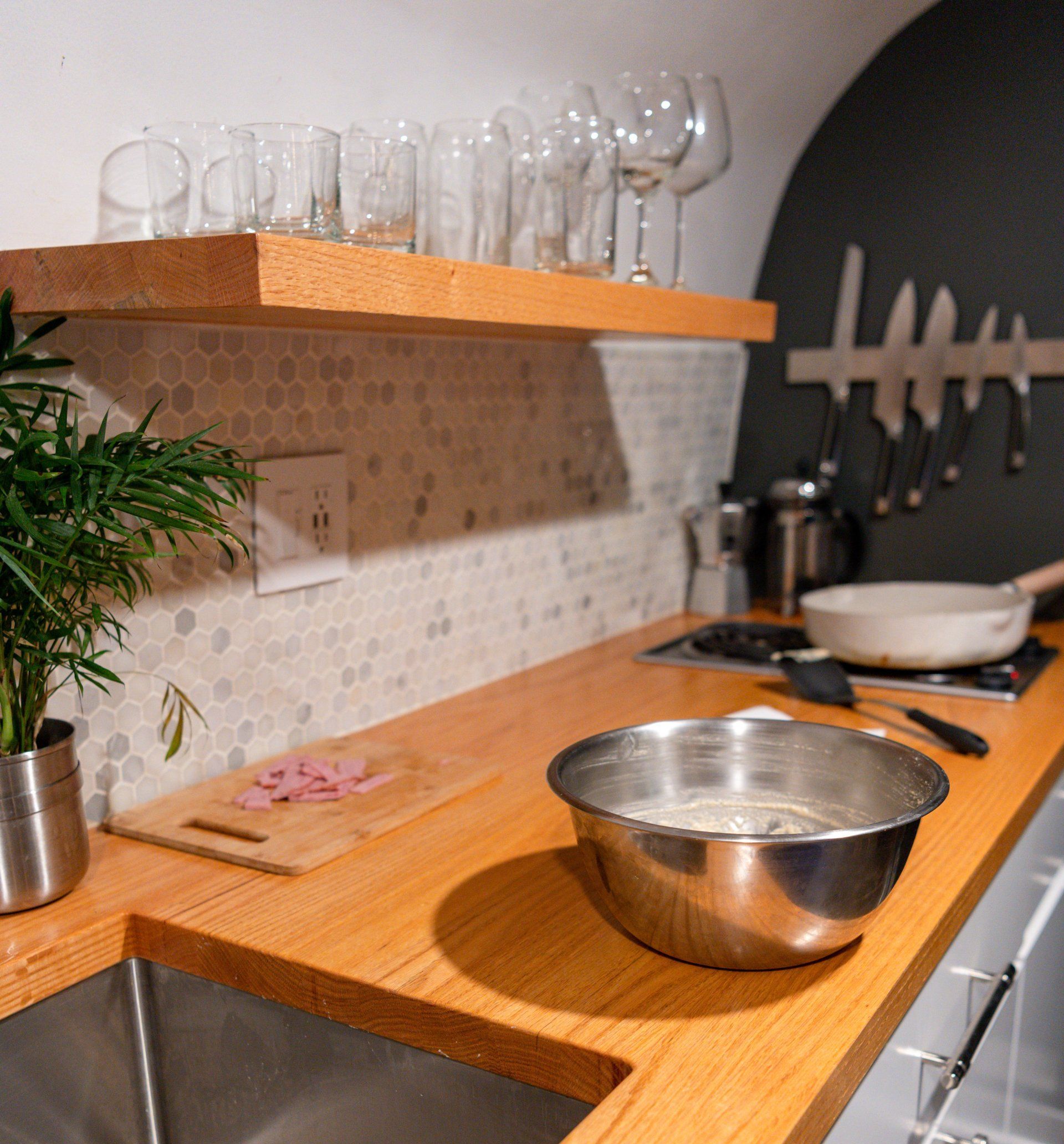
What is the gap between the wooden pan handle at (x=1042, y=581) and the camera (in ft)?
6.51

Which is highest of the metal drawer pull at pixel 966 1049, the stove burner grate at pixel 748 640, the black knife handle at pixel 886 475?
the black knife handle at pixel 886 475

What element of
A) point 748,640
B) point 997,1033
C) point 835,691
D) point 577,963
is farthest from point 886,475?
point 577,963

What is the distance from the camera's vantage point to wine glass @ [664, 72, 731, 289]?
5.01ft

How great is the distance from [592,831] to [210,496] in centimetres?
37

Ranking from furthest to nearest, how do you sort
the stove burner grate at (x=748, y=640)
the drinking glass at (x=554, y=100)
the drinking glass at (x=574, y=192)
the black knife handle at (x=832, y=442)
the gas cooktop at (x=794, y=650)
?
the black knife handle at (x=832, y=442), the stove burner grate at (x=748, y=640), the gas cooktop at (x=794, y=650), the drinking glass at (x=554, y=100), the drinking glass at (x=574, y=192)

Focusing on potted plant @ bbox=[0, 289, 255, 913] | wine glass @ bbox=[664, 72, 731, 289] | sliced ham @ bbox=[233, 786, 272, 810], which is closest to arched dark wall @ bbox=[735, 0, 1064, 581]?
wine glass @ bbox=[664, 72, 731, 289]

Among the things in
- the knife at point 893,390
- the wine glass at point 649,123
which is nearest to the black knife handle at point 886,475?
the knife at point 893,390

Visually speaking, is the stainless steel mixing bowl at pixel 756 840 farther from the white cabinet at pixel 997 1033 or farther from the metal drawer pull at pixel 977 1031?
the metal drawer pull at pixel 977 1031

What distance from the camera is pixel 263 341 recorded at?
1.26m

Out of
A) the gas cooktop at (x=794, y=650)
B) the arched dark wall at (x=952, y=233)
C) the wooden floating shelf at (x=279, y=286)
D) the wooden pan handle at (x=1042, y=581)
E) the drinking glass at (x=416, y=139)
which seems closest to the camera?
the wooden floating shelf at (x=279, y=286)

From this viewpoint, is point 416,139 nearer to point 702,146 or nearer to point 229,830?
point 702,146

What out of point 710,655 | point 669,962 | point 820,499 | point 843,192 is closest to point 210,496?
point 669,962

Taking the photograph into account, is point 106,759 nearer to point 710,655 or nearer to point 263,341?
point 263,341

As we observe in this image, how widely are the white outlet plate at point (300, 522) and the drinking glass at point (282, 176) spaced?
0.97 feet
